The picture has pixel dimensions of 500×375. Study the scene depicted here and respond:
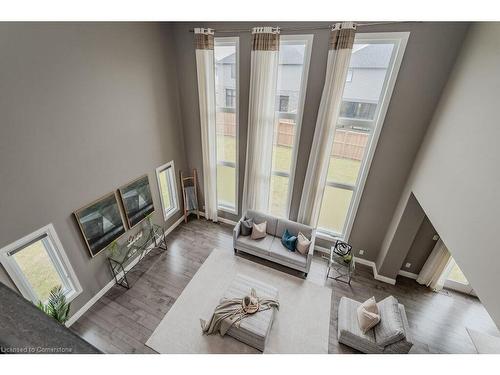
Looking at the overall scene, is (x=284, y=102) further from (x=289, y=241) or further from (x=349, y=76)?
(x=289, y=241)

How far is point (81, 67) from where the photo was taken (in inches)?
127

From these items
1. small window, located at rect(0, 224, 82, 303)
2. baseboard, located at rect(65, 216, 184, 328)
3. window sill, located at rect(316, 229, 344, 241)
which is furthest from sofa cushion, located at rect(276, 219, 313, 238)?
small window, located at rect(0, 224, 82, 303)

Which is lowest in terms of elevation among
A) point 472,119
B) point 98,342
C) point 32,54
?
point 98,342

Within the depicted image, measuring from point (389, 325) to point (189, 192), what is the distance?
5167mm

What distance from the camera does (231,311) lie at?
367 cm

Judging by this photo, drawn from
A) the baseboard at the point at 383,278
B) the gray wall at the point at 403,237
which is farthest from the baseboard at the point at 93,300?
the gray wall at the point at 403,237

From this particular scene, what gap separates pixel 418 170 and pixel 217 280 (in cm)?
431

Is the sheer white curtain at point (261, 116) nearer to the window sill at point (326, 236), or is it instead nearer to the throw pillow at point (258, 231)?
the throw pillow at point (258, 231)

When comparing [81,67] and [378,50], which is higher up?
[378,50]

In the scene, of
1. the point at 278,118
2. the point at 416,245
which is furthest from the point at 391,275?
the point at 278,118

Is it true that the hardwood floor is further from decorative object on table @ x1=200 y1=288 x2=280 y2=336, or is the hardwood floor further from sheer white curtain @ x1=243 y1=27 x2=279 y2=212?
sheer white curtain @ x1=243 y1=27 x2=279 y2=212

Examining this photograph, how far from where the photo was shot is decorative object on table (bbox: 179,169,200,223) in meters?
6.12

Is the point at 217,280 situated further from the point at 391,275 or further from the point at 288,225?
the point at 391,275

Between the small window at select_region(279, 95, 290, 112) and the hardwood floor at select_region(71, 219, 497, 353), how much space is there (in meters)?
3.45
